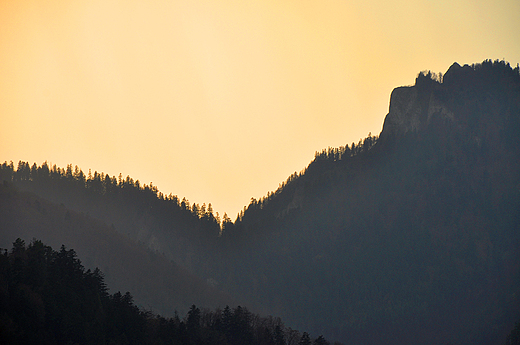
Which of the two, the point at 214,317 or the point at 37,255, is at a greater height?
the point at 37,255

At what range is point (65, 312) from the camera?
121125 mm

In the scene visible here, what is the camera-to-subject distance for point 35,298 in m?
118

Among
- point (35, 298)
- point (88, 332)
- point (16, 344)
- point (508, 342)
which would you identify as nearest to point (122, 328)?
point (88, 332)

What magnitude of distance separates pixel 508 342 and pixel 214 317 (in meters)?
90.0

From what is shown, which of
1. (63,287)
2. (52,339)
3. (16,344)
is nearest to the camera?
(16,344)

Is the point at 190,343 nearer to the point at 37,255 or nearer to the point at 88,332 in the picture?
the point at 88,332

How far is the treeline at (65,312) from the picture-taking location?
113188 mm

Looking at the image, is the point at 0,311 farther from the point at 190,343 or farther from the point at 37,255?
the point at 190,343

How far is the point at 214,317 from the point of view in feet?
512

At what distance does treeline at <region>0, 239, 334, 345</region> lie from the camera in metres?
113

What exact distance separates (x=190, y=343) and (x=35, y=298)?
31016 millimetres

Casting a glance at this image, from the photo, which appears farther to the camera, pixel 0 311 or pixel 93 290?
pixel 93 290

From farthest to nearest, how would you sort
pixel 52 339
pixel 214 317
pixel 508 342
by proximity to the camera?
pixel 508 342, pixel 214 317, pixel 52 339

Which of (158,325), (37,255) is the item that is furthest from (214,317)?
(37,255)
